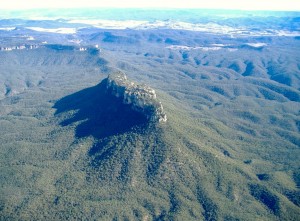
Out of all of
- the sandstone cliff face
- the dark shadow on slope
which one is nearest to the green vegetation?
the dark shadow on slope

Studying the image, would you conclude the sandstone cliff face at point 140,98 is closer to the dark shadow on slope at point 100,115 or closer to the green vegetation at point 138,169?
the dark shadow on slope at point 100,115

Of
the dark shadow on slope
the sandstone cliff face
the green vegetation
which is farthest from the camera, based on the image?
the dark shadow on slope

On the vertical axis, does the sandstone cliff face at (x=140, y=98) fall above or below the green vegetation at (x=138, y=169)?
above

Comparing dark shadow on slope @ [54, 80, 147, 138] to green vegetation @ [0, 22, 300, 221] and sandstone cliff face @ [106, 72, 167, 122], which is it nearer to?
green vegetation @ [0, 22, 300, 221]

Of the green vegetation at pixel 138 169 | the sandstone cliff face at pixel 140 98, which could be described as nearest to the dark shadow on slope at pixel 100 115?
the green vegetation at pixel 138 169

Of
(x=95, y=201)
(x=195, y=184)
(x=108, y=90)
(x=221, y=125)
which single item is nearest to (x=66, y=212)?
(x=95, y=201)

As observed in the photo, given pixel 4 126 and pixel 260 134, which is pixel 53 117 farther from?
pixel 260 134
